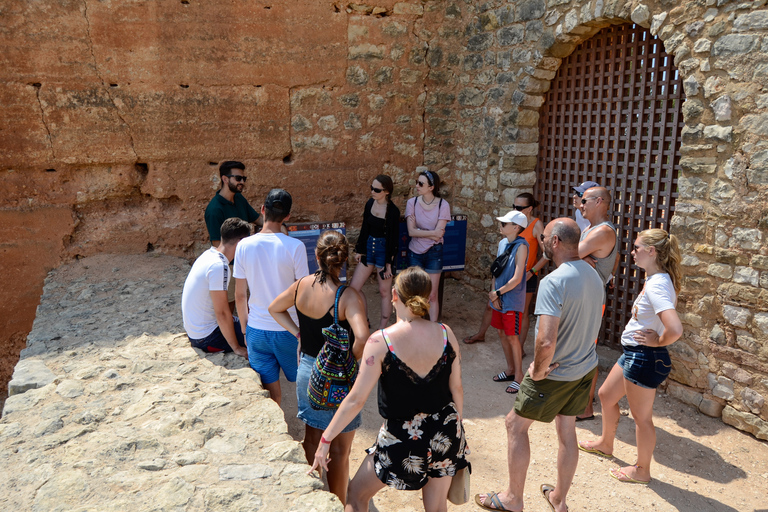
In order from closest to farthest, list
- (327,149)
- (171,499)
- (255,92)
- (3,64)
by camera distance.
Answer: (171,499) < (3,64) < (255,92) < (327,149)

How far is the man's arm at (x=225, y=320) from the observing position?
11.5 ft

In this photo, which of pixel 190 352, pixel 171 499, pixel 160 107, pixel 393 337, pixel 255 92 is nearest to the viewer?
pixel 171 499

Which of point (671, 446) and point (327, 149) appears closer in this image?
point (671, 446)

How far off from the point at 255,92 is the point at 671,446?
204 inches

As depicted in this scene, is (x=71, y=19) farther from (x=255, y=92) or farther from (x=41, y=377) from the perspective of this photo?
(x=41, y=377)

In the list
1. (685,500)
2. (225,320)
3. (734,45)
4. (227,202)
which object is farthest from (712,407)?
(227,202)

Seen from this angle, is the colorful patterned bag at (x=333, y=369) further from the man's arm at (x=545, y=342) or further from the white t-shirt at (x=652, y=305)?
the white t-shirt at (x=652, y=305)

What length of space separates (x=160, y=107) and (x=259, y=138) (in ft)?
3.48

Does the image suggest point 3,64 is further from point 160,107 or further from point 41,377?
point 41,377

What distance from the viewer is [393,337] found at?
255cm

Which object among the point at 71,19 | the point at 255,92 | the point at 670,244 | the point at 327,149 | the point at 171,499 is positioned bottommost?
the point at 171,499

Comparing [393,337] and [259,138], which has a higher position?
[259,138]

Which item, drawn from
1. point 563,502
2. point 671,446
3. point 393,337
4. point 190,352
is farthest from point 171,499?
point 671,446

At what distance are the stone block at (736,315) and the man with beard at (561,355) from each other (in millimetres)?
1735
